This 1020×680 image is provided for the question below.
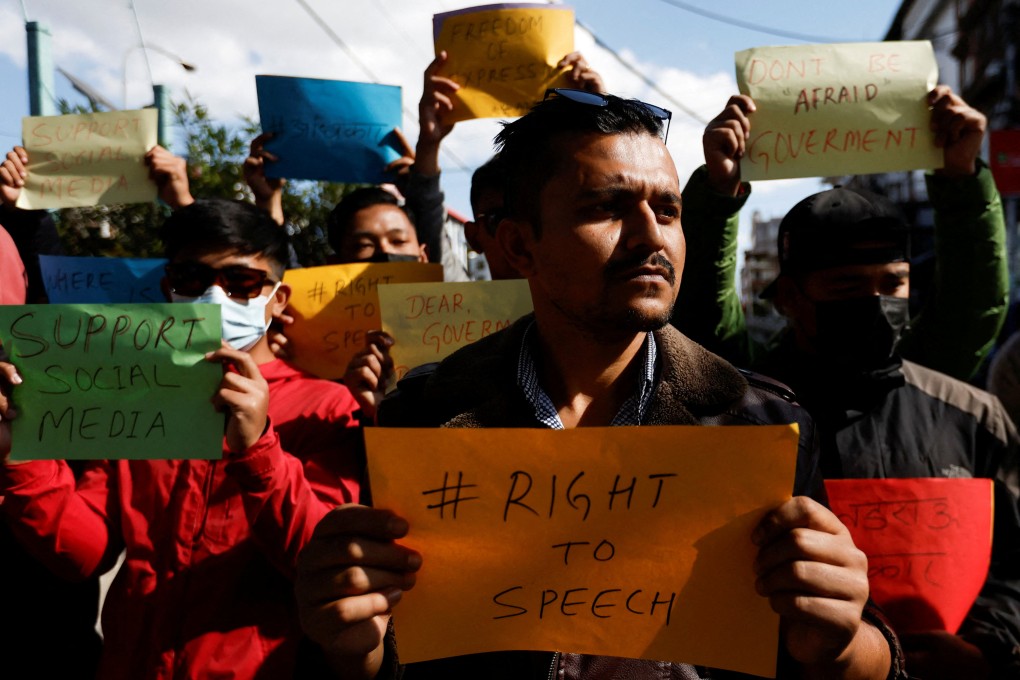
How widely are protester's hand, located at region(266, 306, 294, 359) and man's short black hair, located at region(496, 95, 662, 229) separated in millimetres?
1414

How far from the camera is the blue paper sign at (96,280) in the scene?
10.5 feet

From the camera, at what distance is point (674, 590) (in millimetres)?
1309

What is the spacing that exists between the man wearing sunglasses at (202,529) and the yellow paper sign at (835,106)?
5.46ft

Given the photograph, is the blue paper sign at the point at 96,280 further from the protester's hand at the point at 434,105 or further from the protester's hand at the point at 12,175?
the protester's hand at the point at 434,105

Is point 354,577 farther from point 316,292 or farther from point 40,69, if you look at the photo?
point 40,69

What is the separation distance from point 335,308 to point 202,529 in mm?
1066

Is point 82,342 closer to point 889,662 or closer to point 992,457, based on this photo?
point 889,662

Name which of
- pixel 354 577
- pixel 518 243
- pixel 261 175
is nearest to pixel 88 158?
pixel 261 175

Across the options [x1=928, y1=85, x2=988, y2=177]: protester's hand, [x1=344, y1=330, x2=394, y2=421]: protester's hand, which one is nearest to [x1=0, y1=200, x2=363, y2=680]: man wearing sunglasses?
[x1=344, y1=330, x2=394, y2=421]: protester's hand

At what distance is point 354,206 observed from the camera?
3.53m

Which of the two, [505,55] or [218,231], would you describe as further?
[505,55]

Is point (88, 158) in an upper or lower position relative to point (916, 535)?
upper

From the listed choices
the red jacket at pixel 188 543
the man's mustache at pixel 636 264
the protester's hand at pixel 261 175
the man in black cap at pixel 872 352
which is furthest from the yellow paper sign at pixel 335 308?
the man's mustache at pixel 636 264

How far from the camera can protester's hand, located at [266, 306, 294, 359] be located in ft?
9.64
